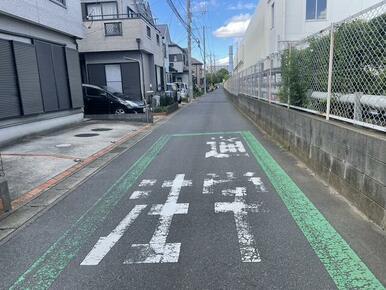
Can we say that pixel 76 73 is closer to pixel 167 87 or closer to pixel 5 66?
pixel 5 66

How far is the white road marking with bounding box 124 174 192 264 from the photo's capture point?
10.8 feet

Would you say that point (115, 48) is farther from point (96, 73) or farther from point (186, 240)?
point (186, 240)

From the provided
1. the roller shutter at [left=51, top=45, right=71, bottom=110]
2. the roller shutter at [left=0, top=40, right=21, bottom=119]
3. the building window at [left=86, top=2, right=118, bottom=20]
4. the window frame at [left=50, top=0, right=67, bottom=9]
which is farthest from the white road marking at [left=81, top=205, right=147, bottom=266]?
the building window at [left=86, top=2, right=118, bottom=20]


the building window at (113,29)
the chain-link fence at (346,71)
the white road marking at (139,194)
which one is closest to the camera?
the chain-link fence at (346,71)

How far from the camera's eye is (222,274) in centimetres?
298

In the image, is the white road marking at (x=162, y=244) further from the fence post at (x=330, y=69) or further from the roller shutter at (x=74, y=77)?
the roller shutter at (x=74, y=77)

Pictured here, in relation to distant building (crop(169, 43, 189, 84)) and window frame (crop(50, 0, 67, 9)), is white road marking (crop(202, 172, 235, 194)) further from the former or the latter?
distant building (crop(169, 43, 189, 84))

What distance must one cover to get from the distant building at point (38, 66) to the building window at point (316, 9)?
13190mm

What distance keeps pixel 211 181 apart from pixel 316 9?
59.7ft

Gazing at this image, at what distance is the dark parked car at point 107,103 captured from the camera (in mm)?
17234

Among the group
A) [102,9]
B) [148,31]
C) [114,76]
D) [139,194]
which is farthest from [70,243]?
[102,9]

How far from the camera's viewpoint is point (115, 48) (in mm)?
20516

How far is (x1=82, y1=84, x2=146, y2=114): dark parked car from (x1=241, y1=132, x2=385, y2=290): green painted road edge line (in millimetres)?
12500

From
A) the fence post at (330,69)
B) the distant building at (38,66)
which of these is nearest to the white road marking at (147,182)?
the fence post at (330,69)
